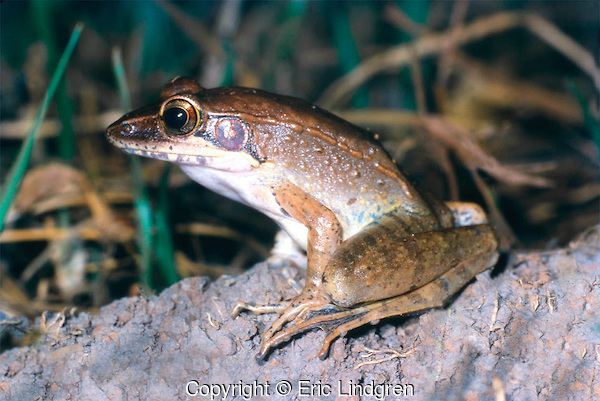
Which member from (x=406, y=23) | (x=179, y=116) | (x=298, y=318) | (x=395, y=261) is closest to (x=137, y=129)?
(x=179, y=116)

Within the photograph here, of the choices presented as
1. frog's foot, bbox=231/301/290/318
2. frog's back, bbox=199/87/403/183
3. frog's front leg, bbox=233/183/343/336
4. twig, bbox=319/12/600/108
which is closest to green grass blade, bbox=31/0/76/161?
frog's back, bbox=199/87/403/183

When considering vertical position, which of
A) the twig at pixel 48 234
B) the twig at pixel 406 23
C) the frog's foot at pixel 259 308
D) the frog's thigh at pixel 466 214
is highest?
the twig at pixel 406 23

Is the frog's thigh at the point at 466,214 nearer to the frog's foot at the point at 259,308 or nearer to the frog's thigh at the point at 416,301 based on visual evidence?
the frog's thigh at the point at 416,301

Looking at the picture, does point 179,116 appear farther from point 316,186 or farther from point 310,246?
point 310,246

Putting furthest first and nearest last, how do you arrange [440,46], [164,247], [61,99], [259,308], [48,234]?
[440,46], [61,99], [48,234], [164,247], [259,308]

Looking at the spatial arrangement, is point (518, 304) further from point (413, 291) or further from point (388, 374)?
point (388, 374)

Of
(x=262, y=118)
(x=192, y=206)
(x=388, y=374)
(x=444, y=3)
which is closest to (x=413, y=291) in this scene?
(x=388, y=374)

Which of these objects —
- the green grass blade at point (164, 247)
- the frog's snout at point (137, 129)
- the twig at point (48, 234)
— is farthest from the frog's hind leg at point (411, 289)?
the twig at point (48, 234)
